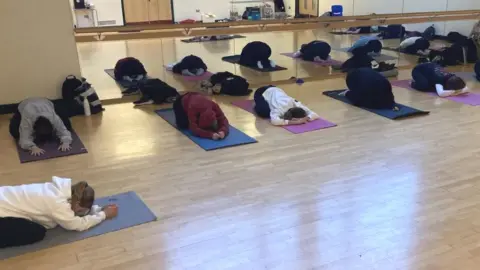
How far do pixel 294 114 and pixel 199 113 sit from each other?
3.55ft

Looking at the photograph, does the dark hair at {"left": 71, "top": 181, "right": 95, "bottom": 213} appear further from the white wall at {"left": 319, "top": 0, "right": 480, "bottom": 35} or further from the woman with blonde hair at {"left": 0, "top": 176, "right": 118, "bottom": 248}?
the white wall at {"left": 319, "top": 0, "right": 480, "bottom": 35}

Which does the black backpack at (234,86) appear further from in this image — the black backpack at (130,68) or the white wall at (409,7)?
the white wall at (409,7)

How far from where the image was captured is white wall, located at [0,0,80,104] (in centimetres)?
526

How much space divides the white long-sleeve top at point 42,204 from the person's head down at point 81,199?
42mm

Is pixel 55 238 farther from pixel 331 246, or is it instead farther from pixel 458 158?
pixel 458 158

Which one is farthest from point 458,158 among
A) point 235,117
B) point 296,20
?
point 296,20

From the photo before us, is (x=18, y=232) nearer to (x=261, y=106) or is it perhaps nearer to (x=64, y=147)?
(x=64, y=147)

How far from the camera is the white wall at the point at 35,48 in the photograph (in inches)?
207

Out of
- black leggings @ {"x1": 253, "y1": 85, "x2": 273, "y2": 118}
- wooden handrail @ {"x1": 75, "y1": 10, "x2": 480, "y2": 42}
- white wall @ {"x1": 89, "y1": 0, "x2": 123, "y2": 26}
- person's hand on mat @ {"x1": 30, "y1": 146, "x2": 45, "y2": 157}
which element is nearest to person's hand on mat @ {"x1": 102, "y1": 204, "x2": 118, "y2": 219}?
person's hand on mat @ {"x1": 30, "y1": 146, "x2": 45, "y2": 157}

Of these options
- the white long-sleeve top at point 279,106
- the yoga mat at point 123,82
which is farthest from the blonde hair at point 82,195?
the yoga mat at point 123,82

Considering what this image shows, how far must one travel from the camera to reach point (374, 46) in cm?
847

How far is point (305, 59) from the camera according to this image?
848 cm

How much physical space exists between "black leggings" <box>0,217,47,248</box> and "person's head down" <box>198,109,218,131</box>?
2.11 metres

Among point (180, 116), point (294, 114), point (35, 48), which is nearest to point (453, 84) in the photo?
point (294, 114)
